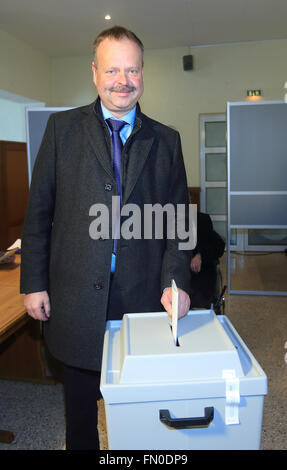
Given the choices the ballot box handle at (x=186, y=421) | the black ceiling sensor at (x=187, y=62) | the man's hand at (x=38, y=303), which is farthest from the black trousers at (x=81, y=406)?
the black ceiling sensor at (x=187, y=62)

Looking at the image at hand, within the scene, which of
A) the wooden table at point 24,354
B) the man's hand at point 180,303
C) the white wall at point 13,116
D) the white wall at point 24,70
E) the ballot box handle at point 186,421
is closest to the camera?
→ the ballot box handle at point 186,421

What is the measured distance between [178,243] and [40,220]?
437 millimetres

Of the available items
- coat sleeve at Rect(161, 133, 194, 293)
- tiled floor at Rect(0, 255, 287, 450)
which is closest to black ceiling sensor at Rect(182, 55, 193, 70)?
tiled floor at Rect(0, 255, 287, 450)

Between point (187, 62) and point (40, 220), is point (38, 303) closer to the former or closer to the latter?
point (40, 220)

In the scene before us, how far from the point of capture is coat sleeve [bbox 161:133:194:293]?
133 cm

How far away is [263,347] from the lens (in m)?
3.12

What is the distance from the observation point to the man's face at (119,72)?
119 cm

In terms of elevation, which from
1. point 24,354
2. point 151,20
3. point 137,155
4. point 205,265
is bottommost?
point 24,354

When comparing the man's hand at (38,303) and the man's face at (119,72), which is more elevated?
the man's face at (119,72)

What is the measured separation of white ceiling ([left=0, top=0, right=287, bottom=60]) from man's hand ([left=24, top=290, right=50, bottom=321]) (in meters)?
4.47

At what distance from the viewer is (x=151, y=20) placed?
17.8 feet

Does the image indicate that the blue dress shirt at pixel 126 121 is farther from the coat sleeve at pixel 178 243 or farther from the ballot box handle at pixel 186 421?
the ballot box handle at pixel 186 421

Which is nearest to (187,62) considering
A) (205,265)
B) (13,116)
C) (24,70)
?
(24,70)

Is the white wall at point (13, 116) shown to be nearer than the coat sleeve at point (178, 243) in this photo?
No
